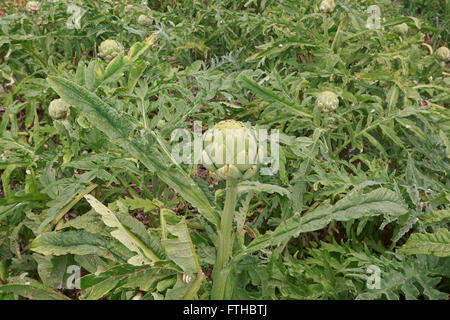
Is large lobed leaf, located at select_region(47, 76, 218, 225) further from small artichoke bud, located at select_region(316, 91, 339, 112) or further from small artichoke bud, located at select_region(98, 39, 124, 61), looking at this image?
small artichoke bud, located at select_region(98, 39, 124, 61)

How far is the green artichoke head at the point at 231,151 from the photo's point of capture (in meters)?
0.76

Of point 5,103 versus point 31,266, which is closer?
point 31,266

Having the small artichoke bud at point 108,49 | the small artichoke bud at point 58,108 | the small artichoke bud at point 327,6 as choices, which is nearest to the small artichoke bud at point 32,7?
the small artichoke bud at point 108,49

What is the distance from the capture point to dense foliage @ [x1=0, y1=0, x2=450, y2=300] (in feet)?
2.82

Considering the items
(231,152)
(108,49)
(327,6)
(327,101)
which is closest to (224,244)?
(231,152)

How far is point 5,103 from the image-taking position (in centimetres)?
183

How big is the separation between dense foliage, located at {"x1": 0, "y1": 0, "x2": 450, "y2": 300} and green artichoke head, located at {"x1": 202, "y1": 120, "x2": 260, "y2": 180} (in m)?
0.02

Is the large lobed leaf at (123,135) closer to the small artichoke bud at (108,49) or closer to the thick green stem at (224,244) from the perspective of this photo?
the thick green stem at (224,244)

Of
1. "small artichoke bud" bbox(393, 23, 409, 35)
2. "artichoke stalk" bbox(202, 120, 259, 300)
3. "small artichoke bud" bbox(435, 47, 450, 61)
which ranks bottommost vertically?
"artichoke stalk" bbox(202, 120, 259, 300)

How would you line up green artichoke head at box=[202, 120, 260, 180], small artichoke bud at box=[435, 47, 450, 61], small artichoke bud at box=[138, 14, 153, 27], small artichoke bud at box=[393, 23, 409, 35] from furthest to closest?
1. small artichoke bud at box=[138, 14, 153, 27]
2. small artichoke bud at box=[393, 23, 409, 35]
3. small artichoke bud at box=[435, 47, 450, 61]
4. green artichoke head at box=[202, 120, 260, 180]

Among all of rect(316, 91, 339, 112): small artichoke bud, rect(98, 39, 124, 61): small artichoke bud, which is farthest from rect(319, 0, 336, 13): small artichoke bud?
rect(98, 39, 124, 61): small artichoke bud
